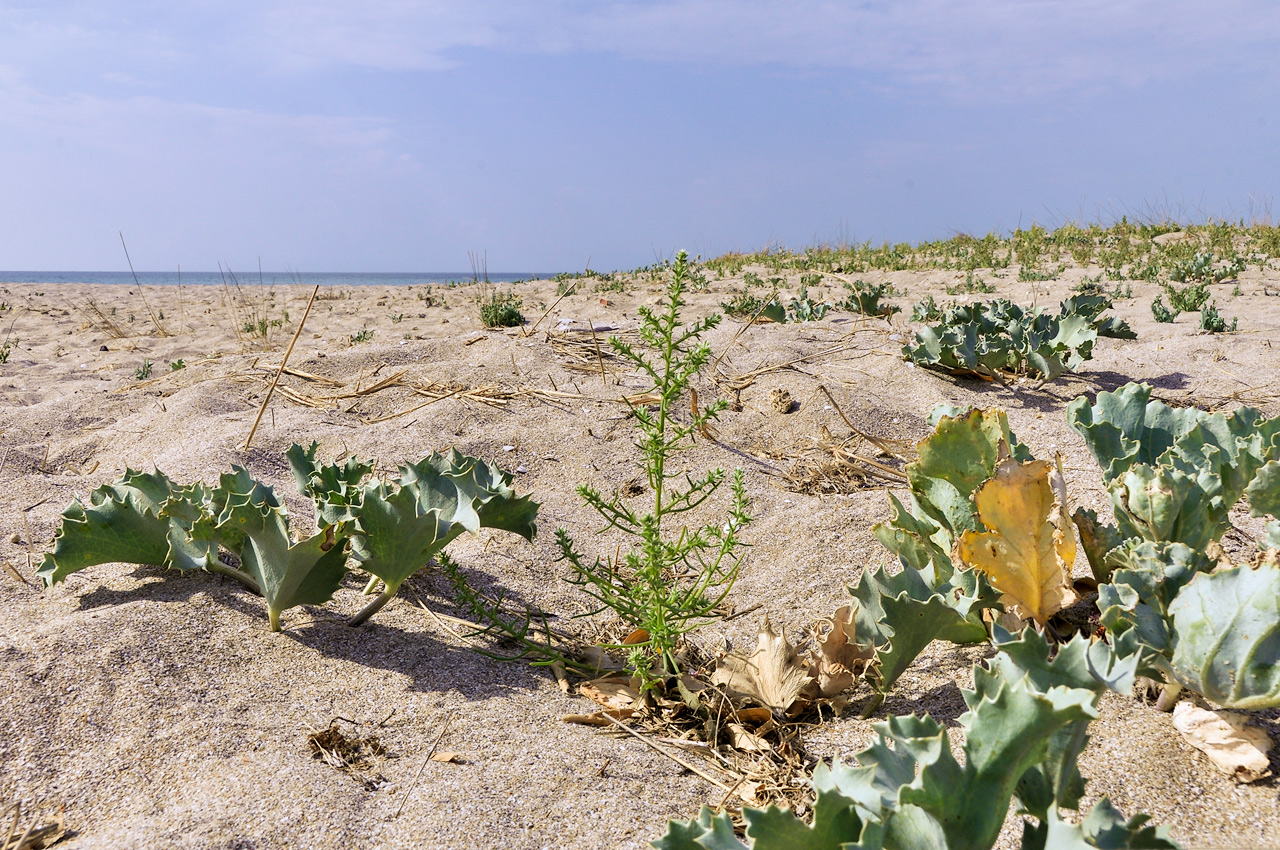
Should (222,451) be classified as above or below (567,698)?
above

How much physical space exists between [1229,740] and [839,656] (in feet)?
2.24

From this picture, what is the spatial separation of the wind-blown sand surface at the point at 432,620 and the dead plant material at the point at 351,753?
0.03 m

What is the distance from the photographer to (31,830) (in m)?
1.33

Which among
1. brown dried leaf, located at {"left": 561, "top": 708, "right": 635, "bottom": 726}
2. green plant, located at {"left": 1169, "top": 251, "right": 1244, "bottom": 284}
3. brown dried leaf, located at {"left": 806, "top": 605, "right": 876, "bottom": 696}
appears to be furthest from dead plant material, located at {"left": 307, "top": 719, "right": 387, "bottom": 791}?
green plant, located at {"left": 1169, "top": 251, "right": 1244, "bottom": 284}

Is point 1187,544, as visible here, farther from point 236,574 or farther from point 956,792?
point 236,574

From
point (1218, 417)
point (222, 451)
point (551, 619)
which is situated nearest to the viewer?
point (1218, 417)

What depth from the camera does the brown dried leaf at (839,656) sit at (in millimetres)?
1743

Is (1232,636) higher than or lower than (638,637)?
higher

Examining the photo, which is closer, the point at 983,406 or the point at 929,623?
the point at 929,623

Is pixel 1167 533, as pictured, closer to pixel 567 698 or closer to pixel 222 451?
pixel 567 698

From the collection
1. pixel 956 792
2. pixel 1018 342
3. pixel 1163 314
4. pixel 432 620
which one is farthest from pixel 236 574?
pixel 1163 314

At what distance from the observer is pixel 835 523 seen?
2.64m

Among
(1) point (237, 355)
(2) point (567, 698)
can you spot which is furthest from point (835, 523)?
(1) point (237, 355)

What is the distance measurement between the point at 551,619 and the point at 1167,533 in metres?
1.49
